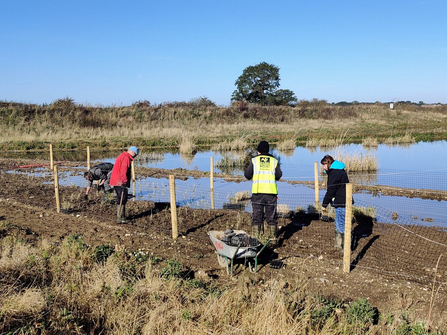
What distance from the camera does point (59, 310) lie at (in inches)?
198

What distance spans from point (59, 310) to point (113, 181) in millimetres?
5514

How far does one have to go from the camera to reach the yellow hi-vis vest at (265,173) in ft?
27.8

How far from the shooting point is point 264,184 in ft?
27.9

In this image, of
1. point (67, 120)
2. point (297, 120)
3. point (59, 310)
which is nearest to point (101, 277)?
point (59, 310)

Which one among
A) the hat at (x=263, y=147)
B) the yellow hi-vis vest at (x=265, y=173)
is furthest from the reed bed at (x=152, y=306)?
the hat at (x=263, y=147)

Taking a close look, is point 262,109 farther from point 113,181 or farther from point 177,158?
point 113,181

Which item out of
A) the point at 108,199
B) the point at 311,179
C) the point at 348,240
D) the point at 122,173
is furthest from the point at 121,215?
the point at 311,179

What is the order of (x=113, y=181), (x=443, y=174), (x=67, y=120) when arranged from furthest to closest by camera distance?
1. (x=67, y=120)
2. (x=443, y=174)
3. (x=113, y=181)

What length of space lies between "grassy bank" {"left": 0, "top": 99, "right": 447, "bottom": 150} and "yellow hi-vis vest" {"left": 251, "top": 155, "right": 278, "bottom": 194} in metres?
19.4

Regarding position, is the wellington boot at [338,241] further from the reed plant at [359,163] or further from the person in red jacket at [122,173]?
the reed plant at [359,163]

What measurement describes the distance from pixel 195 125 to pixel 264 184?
3668cm

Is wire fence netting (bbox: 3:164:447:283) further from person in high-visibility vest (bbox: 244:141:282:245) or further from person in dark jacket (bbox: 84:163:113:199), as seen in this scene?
person in dark jacket (bbox: 84:163:113:199)

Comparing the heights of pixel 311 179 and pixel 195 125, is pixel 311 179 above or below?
below

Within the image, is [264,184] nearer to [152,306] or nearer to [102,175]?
[152,306]
